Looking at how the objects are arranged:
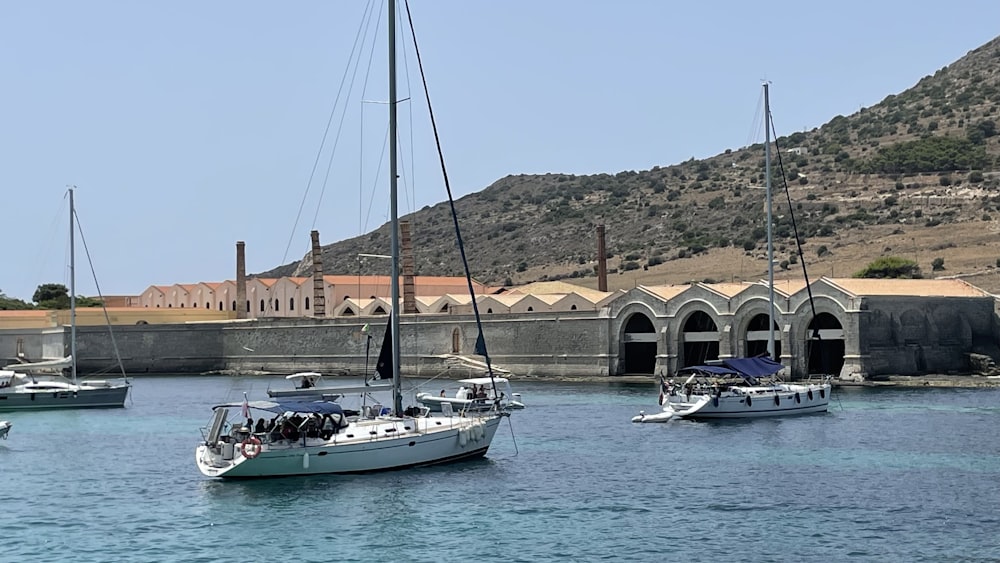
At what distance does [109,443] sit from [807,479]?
2440 cm

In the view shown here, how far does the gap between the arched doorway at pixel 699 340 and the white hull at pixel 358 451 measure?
130 ft

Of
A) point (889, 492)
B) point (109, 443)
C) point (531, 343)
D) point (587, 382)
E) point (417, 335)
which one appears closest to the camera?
point (889, 492)

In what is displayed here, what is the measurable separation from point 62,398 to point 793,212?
258 feet

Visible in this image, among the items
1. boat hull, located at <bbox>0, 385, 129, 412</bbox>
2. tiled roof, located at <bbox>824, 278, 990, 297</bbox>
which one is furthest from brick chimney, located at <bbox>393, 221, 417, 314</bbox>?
tiled roof, located at <bbox>824, 278, 990, 297</bbox>

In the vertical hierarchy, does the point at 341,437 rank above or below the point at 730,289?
below

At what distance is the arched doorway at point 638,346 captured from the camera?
78312mm

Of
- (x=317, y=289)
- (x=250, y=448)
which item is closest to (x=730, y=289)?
(x=317, y=289)

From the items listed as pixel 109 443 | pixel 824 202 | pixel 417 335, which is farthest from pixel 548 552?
pixel 824 202

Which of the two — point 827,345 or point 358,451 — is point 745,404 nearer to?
point 358,451

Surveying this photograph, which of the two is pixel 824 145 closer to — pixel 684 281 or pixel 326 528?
pixel 684 281

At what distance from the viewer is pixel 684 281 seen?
4476 inches

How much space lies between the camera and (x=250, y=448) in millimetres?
31562

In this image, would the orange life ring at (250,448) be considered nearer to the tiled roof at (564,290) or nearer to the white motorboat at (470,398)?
the white motorboat at (470,398)

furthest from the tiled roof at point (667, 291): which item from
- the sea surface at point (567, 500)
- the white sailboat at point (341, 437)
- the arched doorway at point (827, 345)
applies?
the white sailboat at point (341, 437)
